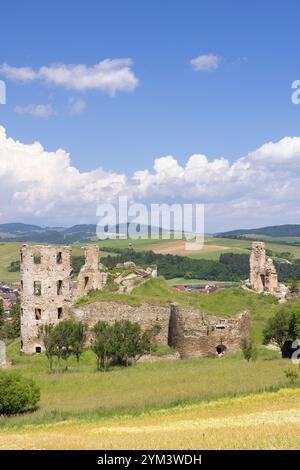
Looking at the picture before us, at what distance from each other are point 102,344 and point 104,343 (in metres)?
0.18

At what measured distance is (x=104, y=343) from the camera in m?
41.9

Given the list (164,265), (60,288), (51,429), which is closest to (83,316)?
(60,288)

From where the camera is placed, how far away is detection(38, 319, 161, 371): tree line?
4231 cm

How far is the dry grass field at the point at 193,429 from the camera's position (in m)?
19.2

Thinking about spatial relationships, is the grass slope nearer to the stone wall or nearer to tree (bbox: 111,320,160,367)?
tree (bbox: 111,320,160,367)

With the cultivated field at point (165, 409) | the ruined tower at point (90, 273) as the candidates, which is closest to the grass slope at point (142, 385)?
the cultivated field at point (165, 409)

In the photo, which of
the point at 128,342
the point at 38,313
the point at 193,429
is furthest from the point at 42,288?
the point at 193,429

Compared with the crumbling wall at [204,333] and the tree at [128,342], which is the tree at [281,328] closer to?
the crumbling wall at [204,333]

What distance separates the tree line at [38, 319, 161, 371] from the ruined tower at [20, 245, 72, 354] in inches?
202

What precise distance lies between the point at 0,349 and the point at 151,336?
11.6 metres

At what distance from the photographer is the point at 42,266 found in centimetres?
4950

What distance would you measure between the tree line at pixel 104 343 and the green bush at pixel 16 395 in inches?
451

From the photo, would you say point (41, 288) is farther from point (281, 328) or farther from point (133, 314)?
point (281, 328)
